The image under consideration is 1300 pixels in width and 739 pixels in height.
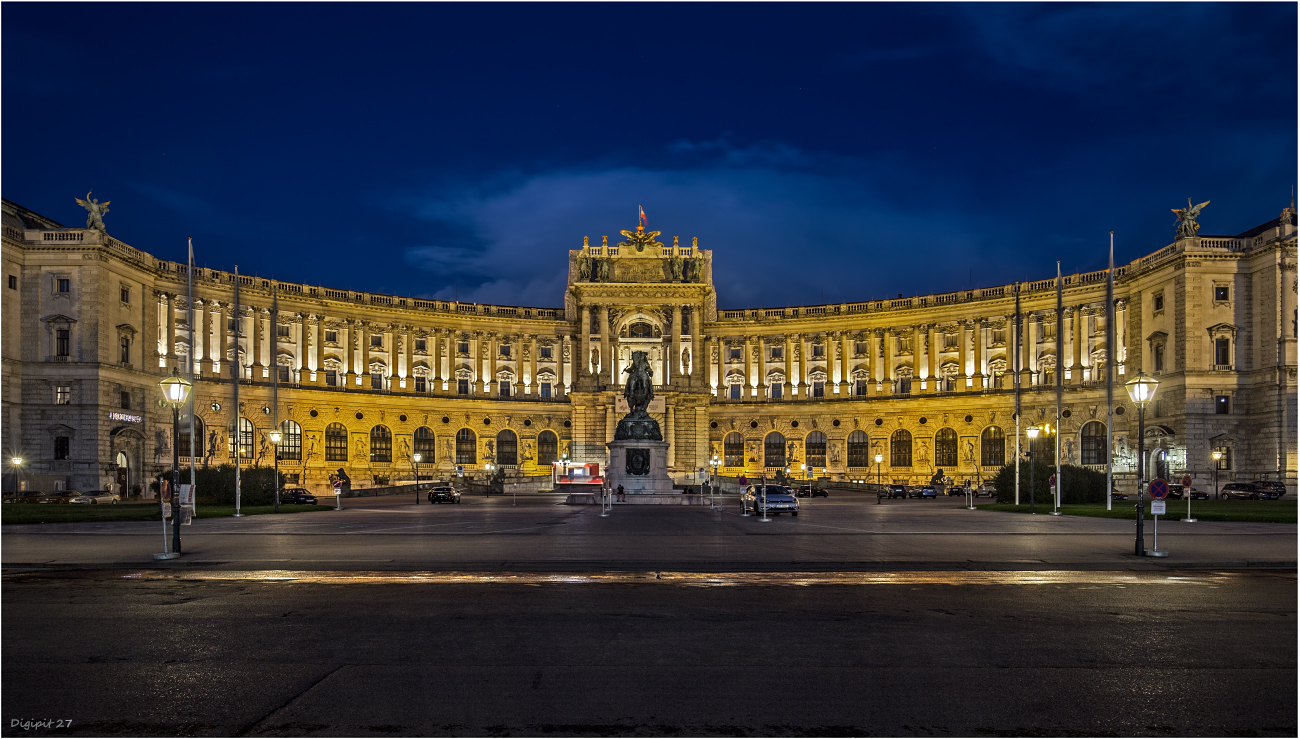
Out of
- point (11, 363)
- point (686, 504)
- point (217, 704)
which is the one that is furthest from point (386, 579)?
point (11, 363)

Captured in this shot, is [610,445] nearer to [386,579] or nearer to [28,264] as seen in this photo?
[386,579]

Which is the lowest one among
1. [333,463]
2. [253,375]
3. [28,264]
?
[333,463]

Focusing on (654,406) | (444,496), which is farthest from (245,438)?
(654,406)

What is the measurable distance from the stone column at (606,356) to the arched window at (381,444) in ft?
84.6

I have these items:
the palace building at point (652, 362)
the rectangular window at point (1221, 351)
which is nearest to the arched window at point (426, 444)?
the palace building at point (652, 362)

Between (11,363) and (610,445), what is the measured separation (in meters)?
51.0

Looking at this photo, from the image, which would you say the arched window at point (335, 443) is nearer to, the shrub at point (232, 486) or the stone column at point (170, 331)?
the stone column at point (170, 331)

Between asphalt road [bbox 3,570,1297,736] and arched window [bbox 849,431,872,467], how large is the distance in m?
93.0

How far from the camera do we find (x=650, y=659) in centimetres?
1198

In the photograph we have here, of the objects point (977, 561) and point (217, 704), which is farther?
point (977, 561)

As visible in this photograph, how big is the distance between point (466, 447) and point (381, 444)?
10129 millimetres

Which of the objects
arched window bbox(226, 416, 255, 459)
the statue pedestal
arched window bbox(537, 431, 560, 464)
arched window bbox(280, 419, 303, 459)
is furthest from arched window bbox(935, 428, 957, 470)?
arched window bbox(226, 416, 255, 459)

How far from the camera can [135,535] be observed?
31078 mm

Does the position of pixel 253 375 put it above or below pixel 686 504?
above
